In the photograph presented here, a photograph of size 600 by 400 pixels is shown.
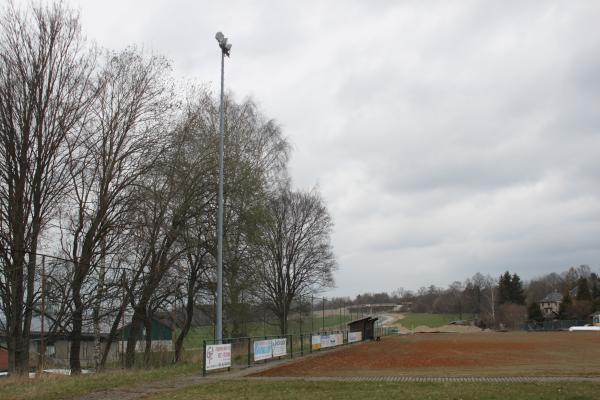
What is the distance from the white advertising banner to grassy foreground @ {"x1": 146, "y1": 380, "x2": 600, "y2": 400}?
304cm

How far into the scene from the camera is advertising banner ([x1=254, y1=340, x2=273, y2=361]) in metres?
25.0

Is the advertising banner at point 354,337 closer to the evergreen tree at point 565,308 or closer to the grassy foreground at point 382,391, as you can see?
the grassy foreground at point 382,391

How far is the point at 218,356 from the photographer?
830 inches

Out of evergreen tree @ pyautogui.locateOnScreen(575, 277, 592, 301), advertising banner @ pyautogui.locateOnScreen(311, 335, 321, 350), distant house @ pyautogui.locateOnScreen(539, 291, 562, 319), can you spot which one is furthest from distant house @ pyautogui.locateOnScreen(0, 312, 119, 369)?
distant house @ pyautogui.locateOnScreen(539, 291, 562, 319)

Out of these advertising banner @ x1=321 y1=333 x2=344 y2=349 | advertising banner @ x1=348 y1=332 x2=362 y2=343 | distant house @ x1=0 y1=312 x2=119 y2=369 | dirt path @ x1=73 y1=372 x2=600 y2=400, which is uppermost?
distant house @ x1=0 y1=312 x2=119 y2=369

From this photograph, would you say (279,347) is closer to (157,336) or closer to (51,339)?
(157,336)

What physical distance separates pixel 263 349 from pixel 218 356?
17.1ft

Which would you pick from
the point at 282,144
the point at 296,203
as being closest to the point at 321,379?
the point at 282,144

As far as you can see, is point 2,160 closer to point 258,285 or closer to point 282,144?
point 258,285

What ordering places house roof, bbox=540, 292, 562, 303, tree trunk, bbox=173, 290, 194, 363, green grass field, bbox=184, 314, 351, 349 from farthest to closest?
1. house roof, bbox=540, 292, 562, 303
2. green grass field, bbox=184, 314, 351, 349
3. tree trunk, bbox=173, 290, 194, 363

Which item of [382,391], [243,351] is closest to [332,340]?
[243,351]

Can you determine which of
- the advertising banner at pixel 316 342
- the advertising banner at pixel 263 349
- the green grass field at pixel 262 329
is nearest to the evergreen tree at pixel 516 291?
the green grass field at pixel 262 329

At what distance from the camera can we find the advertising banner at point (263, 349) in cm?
2498

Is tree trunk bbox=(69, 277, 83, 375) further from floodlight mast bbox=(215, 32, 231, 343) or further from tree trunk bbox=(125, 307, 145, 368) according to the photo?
floodlight mast bbox=(215, 32, 231, 343)
